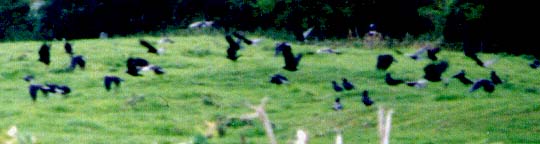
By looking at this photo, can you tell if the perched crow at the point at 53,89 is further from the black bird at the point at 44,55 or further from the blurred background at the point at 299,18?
the blurred background at the point at 299,18

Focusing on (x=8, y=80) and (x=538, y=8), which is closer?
(x=8, y=80)

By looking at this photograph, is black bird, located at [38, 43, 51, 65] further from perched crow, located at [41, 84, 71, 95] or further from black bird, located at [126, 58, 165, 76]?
black bird, located at [126, 58, 165, 76]

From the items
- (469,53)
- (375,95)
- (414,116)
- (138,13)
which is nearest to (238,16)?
(138,13)

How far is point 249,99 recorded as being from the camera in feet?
43.6

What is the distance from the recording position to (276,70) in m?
15.7

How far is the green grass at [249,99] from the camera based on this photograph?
31.3 ft

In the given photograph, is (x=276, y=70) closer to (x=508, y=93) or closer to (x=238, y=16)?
(x=508, y=93)

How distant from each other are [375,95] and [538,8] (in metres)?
9.02

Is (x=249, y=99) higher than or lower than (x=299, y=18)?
higher

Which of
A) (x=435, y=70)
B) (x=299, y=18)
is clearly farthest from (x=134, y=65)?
(x=299, y=18)

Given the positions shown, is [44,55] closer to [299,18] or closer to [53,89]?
[53,89]

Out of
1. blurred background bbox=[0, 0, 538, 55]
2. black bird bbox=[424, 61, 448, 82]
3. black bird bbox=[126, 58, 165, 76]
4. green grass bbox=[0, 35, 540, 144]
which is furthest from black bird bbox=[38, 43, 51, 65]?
blurred background bbox=[0, 0, 538, 55]

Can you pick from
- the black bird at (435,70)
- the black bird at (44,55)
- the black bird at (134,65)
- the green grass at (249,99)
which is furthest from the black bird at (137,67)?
the black bird at (435,70)

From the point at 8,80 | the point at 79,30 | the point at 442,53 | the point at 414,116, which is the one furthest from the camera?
the point at 79,30
